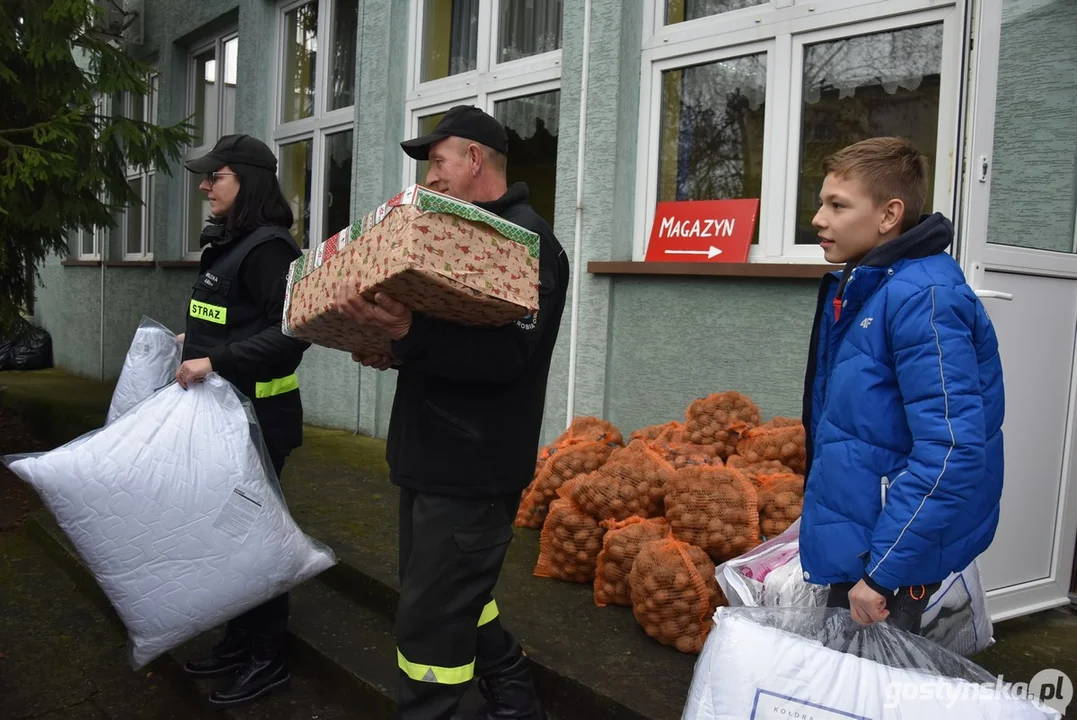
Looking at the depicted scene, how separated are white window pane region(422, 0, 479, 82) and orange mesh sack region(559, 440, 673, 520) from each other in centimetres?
418

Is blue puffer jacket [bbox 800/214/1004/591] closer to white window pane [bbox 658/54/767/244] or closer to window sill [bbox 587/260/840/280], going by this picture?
window sill [bbox 587/260/840/280]

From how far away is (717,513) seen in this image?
11.0 ft

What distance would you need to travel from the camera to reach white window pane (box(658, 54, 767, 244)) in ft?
15.9

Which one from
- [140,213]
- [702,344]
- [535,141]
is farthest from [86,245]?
[702,344]

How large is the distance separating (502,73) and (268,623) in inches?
173

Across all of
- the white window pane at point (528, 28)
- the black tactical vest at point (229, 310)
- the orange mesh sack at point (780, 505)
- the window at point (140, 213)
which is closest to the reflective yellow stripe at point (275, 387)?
the black tactical vest at point (229, 310)

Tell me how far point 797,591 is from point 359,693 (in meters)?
1.80

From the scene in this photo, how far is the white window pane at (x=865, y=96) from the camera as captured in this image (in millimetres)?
4148

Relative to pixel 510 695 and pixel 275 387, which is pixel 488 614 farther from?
pixel 275 387

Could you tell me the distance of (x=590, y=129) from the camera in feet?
17.5

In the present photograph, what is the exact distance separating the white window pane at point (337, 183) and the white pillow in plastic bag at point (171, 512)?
5070 millimetres

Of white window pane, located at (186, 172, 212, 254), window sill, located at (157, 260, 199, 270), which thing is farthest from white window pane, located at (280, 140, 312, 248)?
white window pane, located at (186, 172, 212, 254)

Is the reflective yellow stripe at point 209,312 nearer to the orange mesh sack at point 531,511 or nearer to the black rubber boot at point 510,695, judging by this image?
the black rubber boot at point 510,695

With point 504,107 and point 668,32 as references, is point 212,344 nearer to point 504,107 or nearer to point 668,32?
point 668,32
